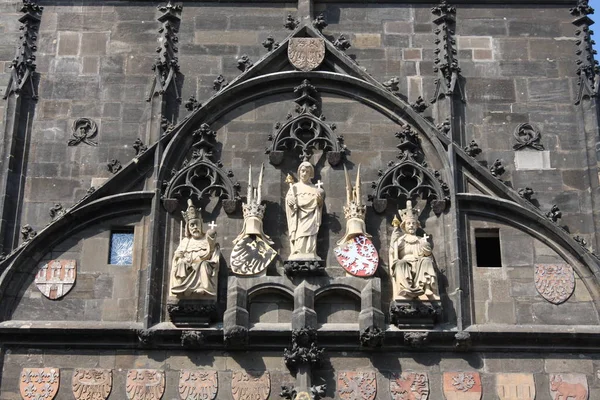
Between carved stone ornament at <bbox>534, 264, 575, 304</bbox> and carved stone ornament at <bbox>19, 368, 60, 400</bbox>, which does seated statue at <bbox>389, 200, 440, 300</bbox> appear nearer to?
carved stone ornament at <bbox>534, 264, 575, 304</bbox>

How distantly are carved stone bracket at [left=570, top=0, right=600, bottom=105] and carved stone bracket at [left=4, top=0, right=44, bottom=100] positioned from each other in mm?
7862

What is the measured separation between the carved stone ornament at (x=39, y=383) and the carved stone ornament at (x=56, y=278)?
1.09m

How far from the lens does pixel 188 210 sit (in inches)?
812

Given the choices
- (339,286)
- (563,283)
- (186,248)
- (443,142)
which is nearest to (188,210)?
(186,248)

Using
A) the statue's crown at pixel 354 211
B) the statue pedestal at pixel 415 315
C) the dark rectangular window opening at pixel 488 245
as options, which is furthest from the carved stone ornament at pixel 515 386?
the statue's crown at pixel 354 211

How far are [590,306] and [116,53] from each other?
7.74 metres

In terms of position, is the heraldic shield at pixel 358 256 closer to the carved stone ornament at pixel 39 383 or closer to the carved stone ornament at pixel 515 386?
the carved stone ornament at pixel 515 386

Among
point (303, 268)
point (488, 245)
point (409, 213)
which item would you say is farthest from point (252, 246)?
point (488, 245)

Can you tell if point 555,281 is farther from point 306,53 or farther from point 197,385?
point 197,385

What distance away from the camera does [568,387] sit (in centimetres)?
1966

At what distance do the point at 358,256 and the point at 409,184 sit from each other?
1444 millimetres

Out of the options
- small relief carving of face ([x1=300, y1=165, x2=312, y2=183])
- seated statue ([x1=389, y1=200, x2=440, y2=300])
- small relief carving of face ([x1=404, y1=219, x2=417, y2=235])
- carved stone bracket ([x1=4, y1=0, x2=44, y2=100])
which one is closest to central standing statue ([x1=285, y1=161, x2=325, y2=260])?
small relief carving of face ([x1=300, y1=165, x2=312, y2=183])

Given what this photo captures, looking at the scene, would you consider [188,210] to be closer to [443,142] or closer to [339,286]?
[339,286]

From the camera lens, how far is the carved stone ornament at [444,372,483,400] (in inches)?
771
